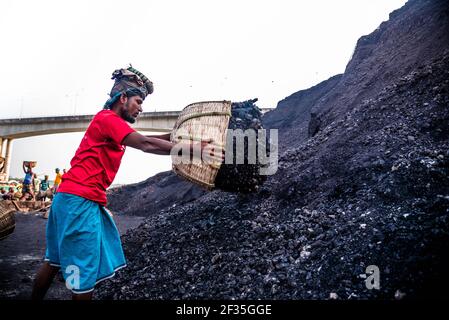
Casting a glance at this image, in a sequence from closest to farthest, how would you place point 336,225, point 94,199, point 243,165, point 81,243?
point 81,243 → point 94,199 → point 336,225 → point 243,165

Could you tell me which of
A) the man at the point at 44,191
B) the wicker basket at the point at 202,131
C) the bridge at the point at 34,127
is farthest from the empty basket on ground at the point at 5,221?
the bridge at the point at 34,127

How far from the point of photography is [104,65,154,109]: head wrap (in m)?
2.15

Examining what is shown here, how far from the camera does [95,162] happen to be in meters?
2.02

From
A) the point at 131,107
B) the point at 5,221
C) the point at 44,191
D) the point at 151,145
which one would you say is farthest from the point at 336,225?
the point at 44,191

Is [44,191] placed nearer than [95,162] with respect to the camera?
No

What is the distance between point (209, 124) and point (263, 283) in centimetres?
136

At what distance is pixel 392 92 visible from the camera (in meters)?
4.81

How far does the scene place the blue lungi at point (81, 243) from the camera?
1.79 meters

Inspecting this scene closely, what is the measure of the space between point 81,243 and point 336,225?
2107 millimetres

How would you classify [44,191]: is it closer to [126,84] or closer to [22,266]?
[22,266]

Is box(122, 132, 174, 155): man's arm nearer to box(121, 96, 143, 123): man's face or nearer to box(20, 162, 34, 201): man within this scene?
box(121, 96, 143, 123): man's face

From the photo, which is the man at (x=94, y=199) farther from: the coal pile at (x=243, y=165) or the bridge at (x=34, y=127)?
the bridge at (x=34, y=127)

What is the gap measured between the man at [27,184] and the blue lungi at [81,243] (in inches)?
515
